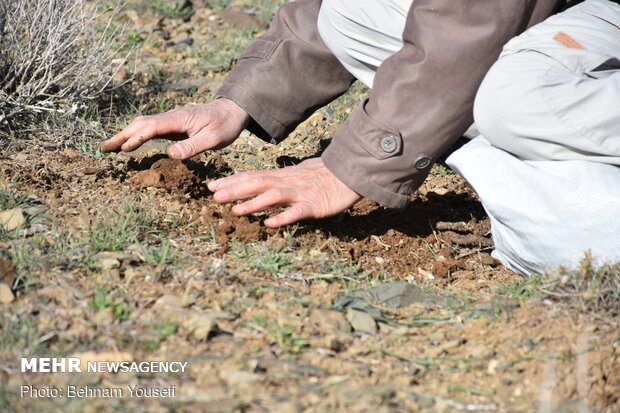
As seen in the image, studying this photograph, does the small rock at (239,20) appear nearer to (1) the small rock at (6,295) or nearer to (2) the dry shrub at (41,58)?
(2) the dry shrub at (41,58)

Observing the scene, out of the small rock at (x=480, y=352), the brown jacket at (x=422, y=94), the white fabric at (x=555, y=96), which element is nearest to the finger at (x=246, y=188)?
the brown jacket at (x=422, y=94)

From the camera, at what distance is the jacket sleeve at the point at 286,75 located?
112 inches

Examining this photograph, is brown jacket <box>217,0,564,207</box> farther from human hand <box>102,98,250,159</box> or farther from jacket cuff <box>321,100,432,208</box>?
human hand <box>102,98,250,159</box>

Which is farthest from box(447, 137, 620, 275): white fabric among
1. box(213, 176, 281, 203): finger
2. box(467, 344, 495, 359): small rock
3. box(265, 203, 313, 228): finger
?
box(213, 176, 281, 203): finger

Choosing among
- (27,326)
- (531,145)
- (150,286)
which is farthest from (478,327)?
(27,326)

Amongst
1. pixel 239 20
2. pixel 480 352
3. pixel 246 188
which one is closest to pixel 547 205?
pixel 480 352

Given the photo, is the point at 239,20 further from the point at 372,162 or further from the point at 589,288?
the point at 589,288

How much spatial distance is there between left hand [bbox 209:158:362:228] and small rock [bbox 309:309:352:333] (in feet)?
1.39

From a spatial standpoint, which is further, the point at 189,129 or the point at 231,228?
the point at 189,129

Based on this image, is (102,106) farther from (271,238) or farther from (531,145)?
(531,145)

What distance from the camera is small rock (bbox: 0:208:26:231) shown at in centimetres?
220

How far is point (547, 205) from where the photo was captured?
2.11 m

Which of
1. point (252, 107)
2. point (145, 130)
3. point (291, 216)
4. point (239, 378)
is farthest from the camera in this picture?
point (252, 107)

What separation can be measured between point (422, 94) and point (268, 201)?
0.58 m
